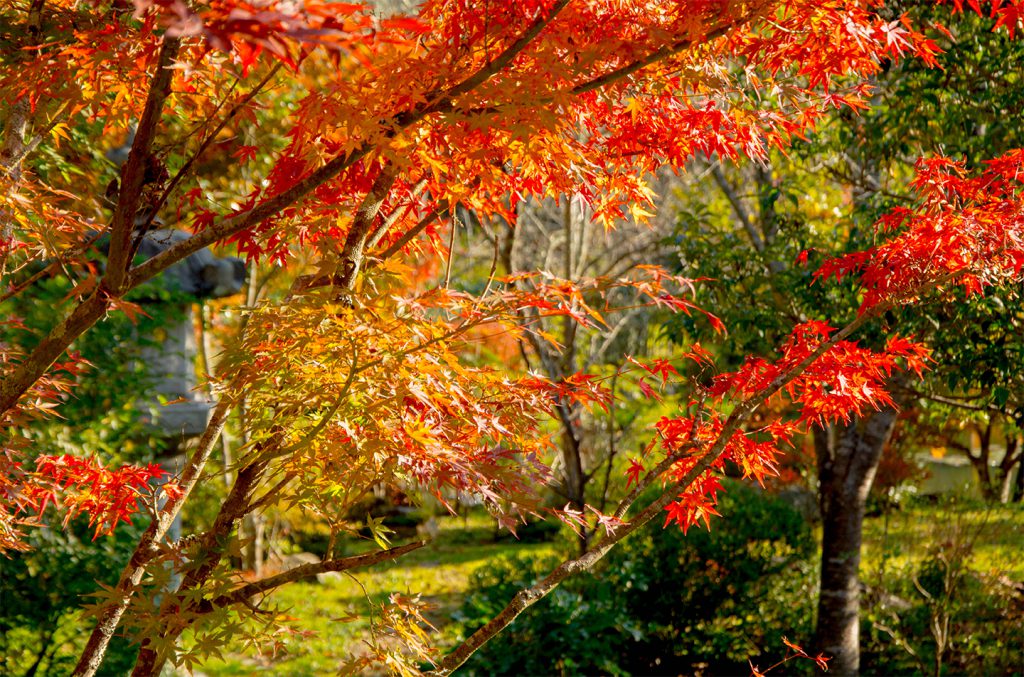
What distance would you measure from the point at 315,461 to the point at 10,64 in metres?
1.12

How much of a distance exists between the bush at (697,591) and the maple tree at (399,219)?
2.94 m

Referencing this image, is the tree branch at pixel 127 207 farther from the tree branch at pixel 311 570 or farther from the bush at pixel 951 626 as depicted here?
the bush at pixel 951 626

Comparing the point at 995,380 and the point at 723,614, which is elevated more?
the point at 995,380

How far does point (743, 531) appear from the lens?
5.89 m

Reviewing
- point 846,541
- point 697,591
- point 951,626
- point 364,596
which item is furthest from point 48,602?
point 951,626

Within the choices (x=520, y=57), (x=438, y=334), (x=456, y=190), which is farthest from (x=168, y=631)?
(x=520, y=57)

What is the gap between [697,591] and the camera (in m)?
5.76

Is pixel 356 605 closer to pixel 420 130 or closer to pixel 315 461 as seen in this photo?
pixel 315 461

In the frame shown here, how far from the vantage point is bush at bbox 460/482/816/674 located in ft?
18.1

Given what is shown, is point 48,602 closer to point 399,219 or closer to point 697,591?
point 399,219

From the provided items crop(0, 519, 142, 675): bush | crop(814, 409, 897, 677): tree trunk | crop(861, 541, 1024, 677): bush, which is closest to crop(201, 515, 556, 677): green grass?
crop(0, 519, 142, 675): bush

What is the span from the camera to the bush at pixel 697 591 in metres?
5.53

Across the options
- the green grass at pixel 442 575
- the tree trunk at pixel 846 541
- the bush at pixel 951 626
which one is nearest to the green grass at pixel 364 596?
the green grass at pixel 442 575

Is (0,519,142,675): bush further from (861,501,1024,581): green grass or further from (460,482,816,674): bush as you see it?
(861,501,1024,581): green grass
